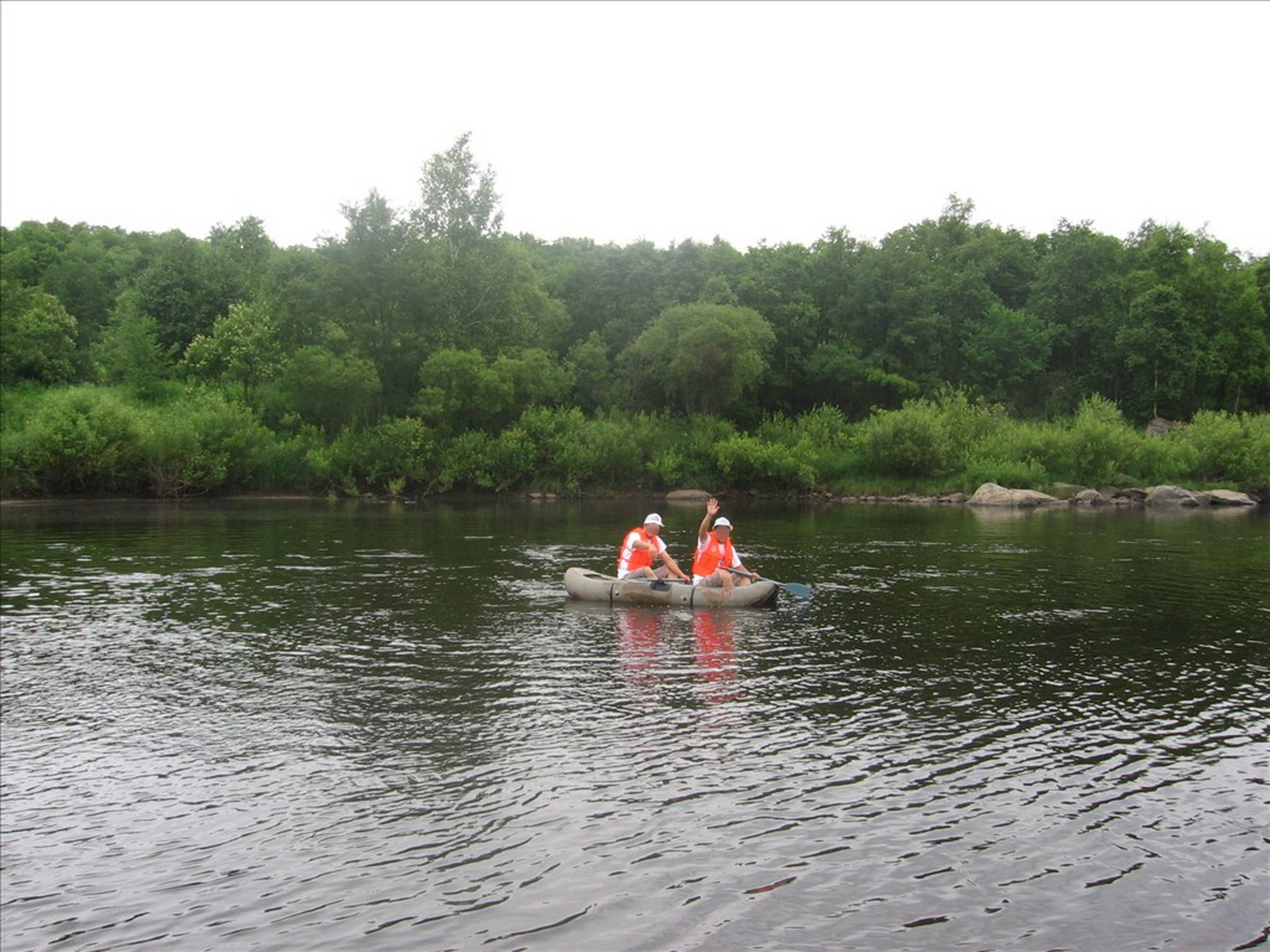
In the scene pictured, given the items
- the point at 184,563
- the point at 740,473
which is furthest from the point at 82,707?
the point at 740,473

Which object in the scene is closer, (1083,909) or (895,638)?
(1083,909)

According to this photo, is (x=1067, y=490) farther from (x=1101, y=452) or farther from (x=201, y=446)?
(x=201, y=446)

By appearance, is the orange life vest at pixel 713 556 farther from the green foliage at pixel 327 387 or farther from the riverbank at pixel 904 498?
the green foliage at pixel 327 387

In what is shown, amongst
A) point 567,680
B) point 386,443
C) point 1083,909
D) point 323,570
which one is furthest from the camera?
point 386,443

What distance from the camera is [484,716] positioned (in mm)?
14844

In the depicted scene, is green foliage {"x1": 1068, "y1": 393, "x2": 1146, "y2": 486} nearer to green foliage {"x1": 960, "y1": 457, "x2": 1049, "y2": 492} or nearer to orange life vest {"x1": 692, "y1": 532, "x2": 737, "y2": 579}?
green foliage {"x1": 960, "y1": 457, "x2": 1049, "y2": 492}

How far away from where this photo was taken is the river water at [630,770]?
30.1 feet

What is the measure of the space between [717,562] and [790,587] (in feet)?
6.80

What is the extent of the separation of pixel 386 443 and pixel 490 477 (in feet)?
21.5

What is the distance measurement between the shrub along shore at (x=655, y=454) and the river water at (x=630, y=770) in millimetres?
37109

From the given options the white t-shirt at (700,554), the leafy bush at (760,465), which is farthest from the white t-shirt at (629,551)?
the leafy bush at (760,465)

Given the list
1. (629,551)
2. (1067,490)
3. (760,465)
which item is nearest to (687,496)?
(760,465)

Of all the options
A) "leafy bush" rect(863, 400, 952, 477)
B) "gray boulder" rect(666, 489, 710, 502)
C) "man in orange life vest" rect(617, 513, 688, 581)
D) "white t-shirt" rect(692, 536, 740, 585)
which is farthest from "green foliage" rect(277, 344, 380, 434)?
"white t-shirt" rect(692, 536, 740, 585)

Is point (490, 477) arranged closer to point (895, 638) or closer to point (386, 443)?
point (386, 443)
